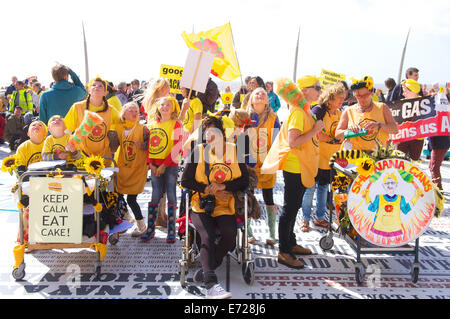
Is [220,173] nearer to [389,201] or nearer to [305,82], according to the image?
[305,82]

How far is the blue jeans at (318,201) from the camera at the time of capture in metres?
5.29

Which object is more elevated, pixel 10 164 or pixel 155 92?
pixel 155 92

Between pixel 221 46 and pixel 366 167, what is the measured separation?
2.89 meters

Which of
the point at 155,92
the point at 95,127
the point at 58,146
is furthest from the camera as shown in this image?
the point at 155,92

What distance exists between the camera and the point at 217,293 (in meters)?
3.40

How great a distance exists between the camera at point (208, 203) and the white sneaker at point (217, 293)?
2.22 feet

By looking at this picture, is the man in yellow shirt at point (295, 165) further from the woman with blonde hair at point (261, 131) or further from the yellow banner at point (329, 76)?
the yellow banner at point (329, 76)

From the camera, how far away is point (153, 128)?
484 cm

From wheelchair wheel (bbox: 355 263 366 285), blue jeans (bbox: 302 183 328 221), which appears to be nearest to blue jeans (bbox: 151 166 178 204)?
blue jeans (bbox: 302 183 328 221)

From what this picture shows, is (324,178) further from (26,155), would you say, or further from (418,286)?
(26,155)

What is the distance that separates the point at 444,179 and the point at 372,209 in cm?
582

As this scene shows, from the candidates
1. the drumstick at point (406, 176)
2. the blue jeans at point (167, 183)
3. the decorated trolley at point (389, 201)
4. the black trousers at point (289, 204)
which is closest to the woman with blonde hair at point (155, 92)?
the blue jeans at point (167, 183)

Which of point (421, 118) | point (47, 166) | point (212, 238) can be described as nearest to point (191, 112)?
point (47, 166)

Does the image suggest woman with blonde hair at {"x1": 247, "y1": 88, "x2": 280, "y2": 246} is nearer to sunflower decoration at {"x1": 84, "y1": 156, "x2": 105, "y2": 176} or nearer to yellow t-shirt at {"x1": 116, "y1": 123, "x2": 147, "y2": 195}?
yellow t-shirt at {"x1": 116, "y1": 123, "x2": 147, "y2": 195}
